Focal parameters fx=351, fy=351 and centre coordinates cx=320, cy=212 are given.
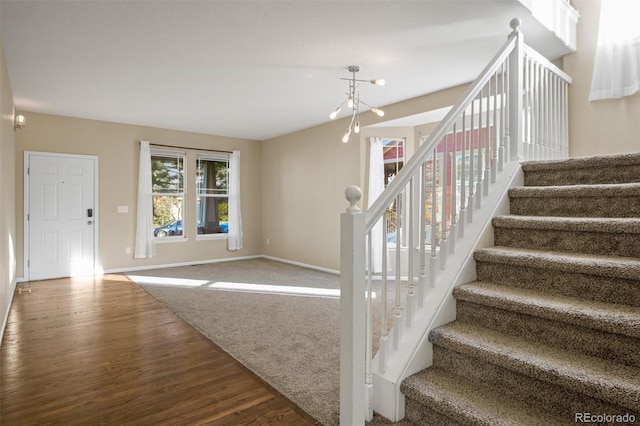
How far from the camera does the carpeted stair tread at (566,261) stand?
59.7 inches

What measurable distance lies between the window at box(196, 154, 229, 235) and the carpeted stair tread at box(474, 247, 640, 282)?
6115 mm

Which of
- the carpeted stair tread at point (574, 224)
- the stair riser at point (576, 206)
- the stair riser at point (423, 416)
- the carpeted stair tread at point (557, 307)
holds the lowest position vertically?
the stair riser at point (423, 416)

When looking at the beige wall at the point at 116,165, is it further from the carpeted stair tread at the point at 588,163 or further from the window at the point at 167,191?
the carpeted stair tread at the point at 588,163

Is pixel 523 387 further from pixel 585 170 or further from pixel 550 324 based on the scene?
pixel 585 170

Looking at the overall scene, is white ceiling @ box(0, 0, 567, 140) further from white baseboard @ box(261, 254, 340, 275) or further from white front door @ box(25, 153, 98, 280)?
white baseboard @ box(261, 254, 340, 275)

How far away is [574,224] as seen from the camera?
6.06 feet

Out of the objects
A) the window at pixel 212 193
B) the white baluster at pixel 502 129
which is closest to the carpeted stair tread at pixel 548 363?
the white baluster at pixel 502 129

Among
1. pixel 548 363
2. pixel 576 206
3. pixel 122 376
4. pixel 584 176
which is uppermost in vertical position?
pixel 584 176

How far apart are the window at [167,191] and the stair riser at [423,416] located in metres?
6.07

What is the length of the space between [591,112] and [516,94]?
143cm

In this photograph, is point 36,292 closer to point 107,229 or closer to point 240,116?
point 107,229

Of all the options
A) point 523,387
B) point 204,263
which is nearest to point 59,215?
point 204,263

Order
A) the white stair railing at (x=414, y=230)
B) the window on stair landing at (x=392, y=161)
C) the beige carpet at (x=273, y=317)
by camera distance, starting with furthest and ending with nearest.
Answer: the window on stair landing at (x=392, y=161) → the beige carpet at (x=273, y=317) → the white stair railing at (x=414, y=230)
